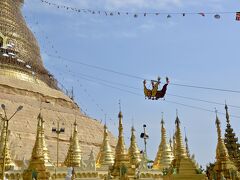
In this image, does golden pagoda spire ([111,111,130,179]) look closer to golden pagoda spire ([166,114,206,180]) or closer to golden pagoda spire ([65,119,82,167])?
golden pagoda spire ([166,114,206,180])

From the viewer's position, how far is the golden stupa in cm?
3731

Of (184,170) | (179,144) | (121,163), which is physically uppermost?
(179,144)

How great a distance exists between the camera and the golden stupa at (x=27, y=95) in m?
37.3

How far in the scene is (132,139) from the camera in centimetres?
2962

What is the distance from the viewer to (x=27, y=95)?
44281mm

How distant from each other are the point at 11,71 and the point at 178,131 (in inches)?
1029

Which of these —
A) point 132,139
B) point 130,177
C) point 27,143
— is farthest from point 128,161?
point 27,143

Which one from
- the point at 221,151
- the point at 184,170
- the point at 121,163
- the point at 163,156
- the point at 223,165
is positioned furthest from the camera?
the point at 163,156

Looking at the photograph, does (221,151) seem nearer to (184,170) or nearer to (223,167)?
(223,167)

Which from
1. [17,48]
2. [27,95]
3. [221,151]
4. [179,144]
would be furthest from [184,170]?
[17,48]

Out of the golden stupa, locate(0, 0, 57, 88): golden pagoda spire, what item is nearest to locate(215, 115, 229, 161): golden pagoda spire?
the golden stupa

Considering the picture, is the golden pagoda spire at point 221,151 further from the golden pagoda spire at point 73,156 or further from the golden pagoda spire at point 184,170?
the golden pagoda spire at point 73,156

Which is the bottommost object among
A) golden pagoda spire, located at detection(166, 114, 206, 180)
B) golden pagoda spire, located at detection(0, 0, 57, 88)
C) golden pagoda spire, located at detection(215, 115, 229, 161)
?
golden pagoda spire, located at detection(166, 114, 206, 180)

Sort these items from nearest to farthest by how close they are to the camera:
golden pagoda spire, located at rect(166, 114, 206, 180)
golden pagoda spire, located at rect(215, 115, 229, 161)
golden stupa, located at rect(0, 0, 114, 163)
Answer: golden pagoda spire, located at rect(166, 114, 206, 180) < golden pagoda spire, located at rect(215, 115, 229, 161) < golden stupa, located at rect(0, 0, 114, 163)
